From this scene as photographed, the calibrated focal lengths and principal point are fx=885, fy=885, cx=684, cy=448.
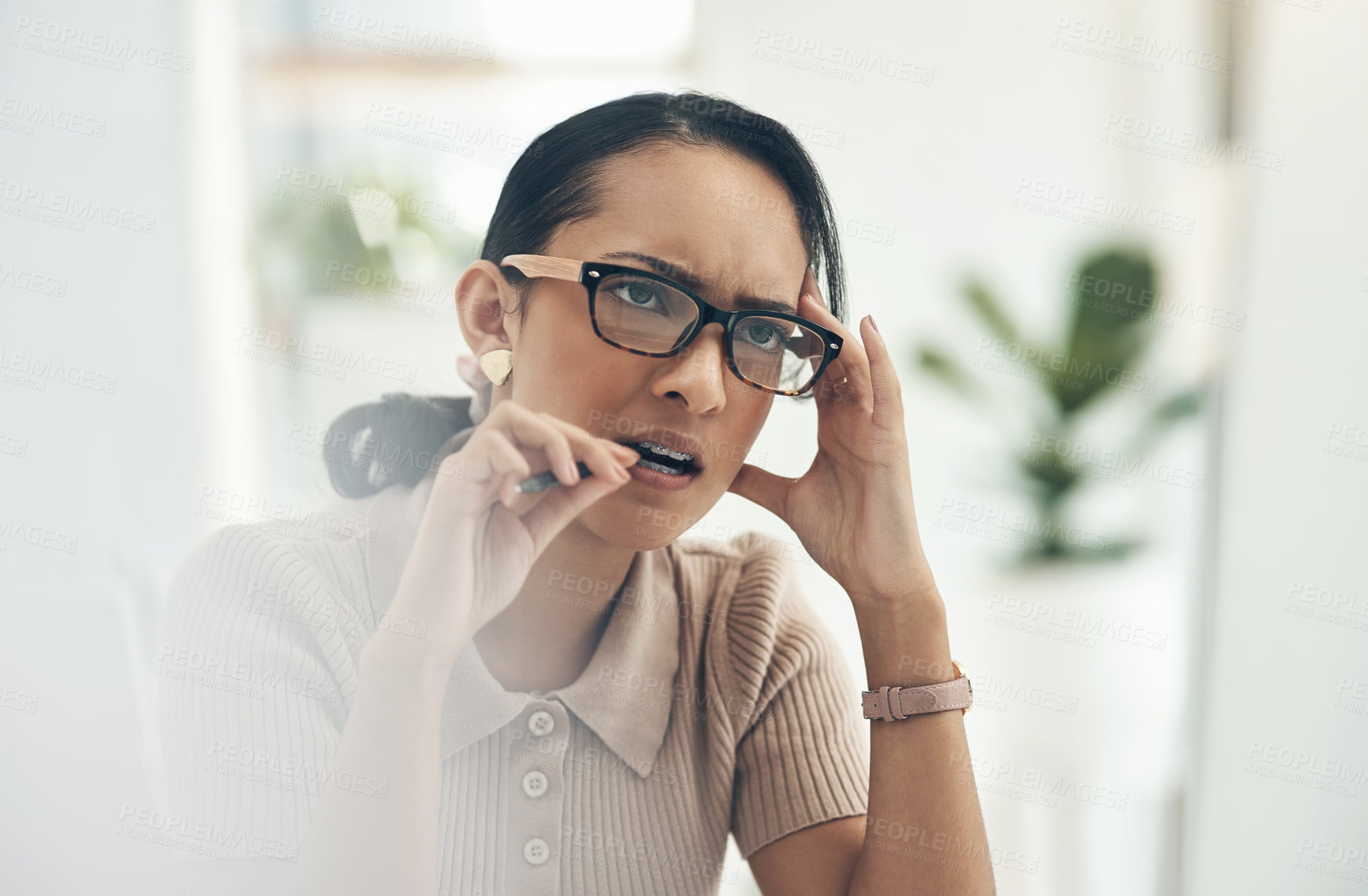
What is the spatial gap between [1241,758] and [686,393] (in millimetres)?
855

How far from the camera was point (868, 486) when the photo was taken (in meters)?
0.74

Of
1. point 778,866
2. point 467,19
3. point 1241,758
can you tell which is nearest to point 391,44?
point 467,19

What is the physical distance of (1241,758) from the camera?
103 cm

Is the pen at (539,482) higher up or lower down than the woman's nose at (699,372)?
lower down

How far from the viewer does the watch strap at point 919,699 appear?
2.36ft

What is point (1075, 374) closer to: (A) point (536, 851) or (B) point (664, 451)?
(B) point (664, 451)

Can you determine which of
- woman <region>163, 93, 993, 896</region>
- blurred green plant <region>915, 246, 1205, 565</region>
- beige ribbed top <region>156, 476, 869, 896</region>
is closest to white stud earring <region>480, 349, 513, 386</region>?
woman <region>163, 93, 993, 896</region>

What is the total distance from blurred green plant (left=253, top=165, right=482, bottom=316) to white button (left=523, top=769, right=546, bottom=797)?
1.31 feet

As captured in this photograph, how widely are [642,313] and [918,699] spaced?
38 centimetres

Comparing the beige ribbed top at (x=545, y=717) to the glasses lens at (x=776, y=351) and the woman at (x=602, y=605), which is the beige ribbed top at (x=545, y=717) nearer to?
the woman at (x=602, y=605)

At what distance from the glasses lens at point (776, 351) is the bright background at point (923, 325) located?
0.17 metres

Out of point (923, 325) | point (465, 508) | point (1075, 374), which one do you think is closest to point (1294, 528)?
point (1075, 374)

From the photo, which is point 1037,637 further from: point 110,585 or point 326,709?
point 110,585

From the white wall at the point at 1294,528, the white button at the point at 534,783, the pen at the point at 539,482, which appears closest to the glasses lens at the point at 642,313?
the pen at the point at 539,482
